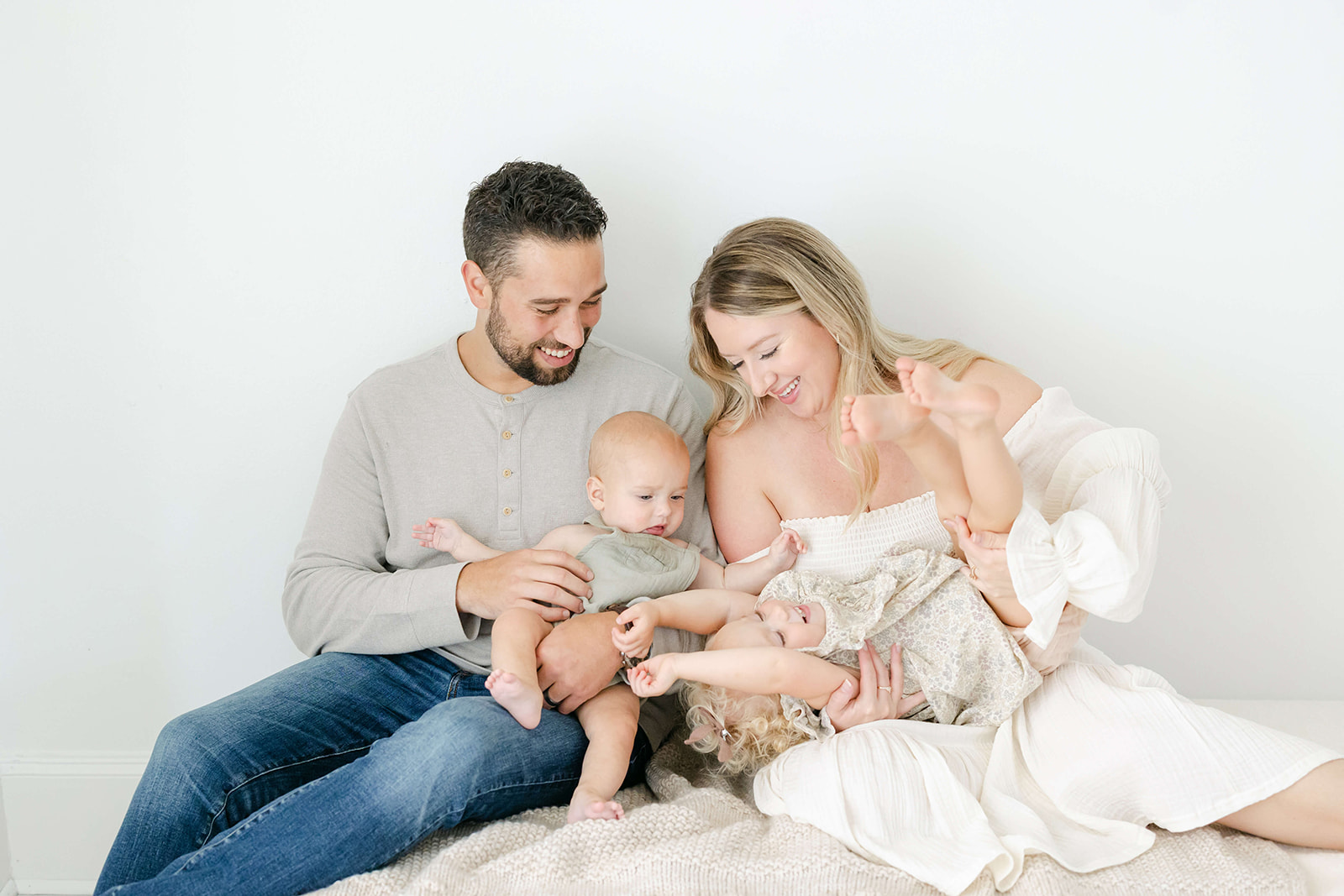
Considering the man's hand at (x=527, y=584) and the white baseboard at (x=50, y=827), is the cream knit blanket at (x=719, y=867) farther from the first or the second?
the white baseboard at (x=50, y=827)

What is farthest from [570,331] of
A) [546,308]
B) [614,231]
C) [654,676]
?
[654,676]

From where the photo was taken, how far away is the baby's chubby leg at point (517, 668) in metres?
1.69

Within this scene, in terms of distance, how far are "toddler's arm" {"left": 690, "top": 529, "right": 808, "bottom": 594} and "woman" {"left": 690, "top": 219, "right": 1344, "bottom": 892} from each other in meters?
0.04

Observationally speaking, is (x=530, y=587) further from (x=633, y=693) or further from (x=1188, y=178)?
(x=1188, y=178)

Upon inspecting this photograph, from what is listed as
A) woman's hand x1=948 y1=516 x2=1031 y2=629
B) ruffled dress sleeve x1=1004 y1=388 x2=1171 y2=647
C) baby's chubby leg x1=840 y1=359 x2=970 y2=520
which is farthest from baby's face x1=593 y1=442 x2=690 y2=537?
ruffled dress sleeve x1=1004 y1=388 x2=1171 y2=647

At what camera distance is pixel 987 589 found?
171 cm

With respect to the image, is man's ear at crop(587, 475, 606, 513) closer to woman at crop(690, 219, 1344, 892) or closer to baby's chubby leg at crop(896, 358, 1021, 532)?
woman at crop(690, 219, 1344, 892)

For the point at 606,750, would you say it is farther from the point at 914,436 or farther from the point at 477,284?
the point at 477,284

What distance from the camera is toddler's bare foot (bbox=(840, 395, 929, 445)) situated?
4.76 ft

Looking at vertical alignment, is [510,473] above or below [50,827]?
above

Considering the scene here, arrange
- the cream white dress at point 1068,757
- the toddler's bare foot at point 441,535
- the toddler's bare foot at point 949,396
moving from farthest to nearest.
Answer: the toddler's bare foot at point 441,535 < the cream white dress at point 1068,757 < the toddler's bare foot at point 949,396

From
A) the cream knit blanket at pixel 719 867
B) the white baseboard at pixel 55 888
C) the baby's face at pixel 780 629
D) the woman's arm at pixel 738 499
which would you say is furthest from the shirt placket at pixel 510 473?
the white baseboard at pixel 55 888

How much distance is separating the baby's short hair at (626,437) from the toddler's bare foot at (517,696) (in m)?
0.49

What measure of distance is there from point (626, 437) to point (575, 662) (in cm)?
48
